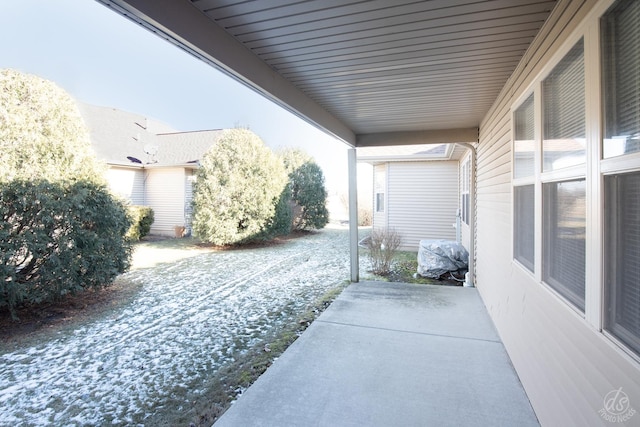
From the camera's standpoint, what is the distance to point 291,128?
100ft

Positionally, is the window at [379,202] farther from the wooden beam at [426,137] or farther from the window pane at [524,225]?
the window pane at [524,225]

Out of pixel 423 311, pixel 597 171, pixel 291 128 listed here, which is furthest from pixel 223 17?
pixel 291 128

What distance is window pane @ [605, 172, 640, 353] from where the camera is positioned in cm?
122

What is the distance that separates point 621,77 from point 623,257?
2.28ft

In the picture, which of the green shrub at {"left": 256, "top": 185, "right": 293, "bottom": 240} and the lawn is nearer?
the lawn

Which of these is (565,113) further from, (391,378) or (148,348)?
(148,348)

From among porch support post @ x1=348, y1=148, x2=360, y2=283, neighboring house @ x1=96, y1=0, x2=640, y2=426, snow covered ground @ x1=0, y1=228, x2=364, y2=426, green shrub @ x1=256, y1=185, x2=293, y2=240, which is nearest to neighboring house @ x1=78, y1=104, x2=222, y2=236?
green shrub @ x1=256, y1=185, x2=293, y2=240

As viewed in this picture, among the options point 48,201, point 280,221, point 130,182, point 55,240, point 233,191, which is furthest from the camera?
point 130,182

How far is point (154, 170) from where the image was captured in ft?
44.9

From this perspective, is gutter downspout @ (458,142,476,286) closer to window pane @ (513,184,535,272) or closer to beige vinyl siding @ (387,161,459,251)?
window pane @ (513,184,535,272)

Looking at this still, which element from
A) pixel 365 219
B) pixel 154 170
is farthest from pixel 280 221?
pixel 365 219

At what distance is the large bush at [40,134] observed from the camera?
4465 mm

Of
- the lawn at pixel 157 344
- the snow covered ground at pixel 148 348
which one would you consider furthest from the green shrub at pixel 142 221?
the snow covered ground at pixel 148 348

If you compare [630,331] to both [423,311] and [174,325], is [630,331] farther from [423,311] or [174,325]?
[174,325]
